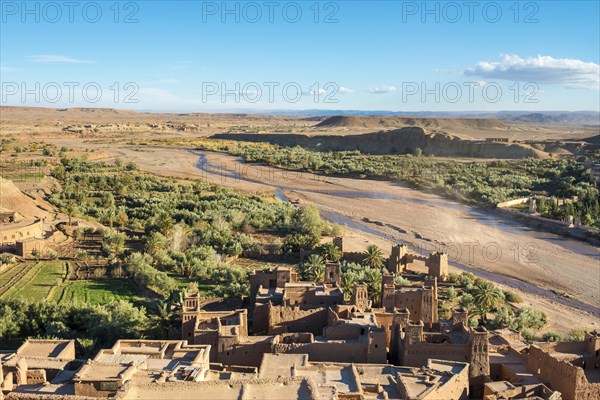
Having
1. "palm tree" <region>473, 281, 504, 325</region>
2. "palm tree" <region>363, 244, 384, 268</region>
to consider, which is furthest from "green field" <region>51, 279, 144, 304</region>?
"palm tree" <region>473, 281, 504, 325</region>

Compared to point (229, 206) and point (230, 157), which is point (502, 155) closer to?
point (230, 157)

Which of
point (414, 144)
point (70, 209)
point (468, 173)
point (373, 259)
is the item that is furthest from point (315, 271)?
point (414, 144)

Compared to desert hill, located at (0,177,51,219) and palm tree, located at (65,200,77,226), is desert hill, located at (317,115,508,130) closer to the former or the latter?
palm tree, located at (65,200,77,226)

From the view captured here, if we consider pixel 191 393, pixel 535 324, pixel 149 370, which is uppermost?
pixel 191 393

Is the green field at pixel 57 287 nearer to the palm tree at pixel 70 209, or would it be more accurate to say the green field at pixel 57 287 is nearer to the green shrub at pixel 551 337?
the palm tree at pixel 70 209

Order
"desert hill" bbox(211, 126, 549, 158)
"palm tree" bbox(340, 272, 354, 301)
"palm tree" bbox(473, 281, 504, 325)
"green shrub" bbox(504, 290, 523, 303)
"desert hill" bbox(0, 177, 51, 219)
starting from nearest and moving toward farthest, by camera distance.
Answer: "palm tree" bbox(340, 272, 354, 301)
"palm tree" bbox(473, 281, 504, 325)
"green shrub" bbox(504, 290, 523, 303)
"desert hill" bbox(0, 177, 51, 219)
"desert hill" bbox(211, 126, 549, 158)

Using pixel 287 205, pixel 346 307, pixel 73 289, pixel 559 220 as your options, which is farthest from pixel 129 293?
pixel 559 220

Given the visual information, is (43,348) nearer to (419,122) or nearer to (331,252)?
(331,252)

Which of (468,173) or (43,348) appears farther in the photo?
(468,173)
